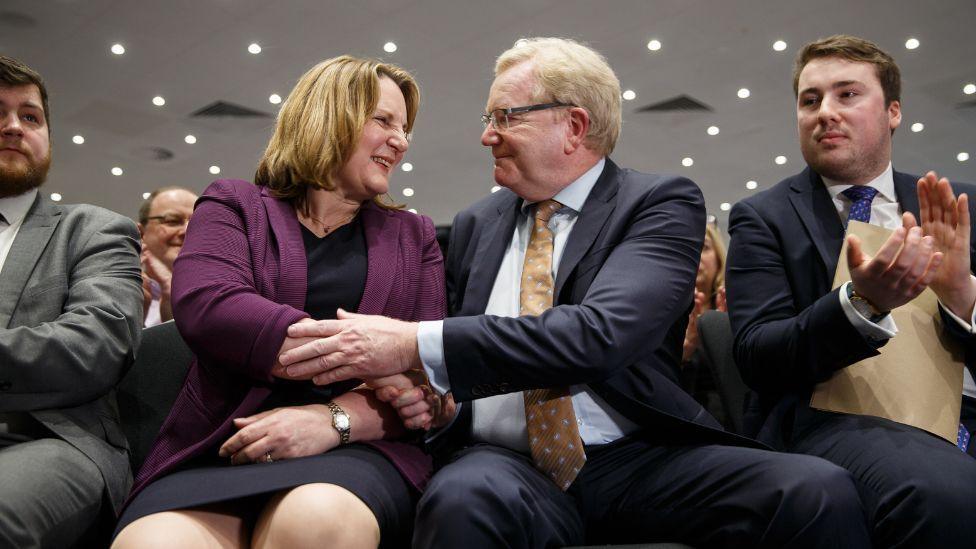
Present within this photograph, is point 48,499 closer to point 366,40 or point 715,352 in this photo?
point 715,352

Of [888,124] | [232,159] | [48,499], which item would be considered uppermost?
[888,124]

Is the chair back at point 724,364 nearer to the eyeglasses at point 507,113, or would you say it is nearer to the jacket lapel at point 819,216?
the jacket lapel at point 819,216

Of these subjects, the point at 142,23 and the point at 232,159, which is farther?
the point at 232,159

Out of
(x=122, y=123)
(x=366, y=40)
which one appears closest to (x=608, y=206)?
(x=366, y=40)

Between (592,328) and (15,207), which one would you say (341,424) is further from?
(15,207)

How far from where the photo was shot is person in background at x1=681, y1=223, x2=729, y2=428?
10.4 ft

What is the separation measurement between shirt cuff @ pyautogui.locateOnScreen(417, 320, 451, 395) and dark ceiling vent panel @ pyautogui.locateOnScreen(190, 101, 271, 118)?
7.88 meters

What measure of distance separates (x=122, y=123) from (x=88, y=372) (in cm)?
807

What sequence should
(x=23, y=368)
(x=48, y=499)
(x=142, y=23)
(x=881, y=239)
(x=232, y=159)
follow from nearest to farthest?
(x=48, y=499) → (x=23, y=368) → (x=881, y=239) → (x=142, y=23) → (x=232, y=159)

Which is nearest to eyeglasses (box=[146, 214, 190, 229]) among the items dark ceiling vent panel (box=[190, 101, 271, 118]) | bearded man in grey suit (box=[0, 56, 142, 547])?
bearded man in grey suit (box=[0, 56, 142, 547])

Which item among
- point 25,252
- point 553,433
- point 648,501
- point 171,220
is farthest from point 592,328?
point 171,220

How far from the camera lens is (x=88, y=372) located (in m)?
1.90

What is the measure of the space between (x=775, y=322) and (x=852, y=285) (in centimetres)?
23

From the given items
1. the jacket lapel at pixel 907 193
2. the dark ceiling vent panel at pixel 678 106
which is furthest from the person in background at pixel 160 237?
the dark ceiling vent panel at pixel 678 106
